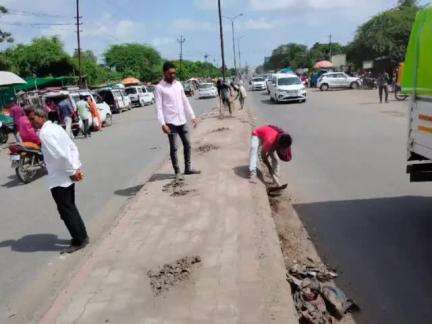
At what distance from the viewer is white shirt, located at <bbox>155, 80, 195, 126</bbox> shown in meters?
8.13

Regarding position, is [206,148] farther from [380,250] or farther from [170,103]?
[380,250]

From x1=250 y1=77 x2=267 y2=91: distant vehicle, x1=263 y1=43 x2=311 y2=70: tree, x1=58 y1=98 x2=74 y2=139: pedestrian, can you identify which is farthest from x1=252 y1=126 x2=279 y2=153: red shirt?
x1=263 y1=43 x2=311 y2=70: tree

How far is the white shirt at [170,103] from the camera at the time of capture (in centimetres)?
813

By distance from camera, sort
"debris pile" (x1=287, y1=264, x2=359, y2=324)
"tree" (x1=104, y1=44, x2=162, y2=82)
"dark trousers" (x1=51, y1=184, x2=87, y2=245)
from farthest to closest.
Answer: "tree" (x1=104, y1=44, x2=162, y2=82)
"dark trousers" (x1=51, y1=184, x2=87, y2=245)
"debris pile" (x1=287, y1=264, x2=359, y2=324)

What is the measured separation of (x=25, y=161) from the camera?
432 inches

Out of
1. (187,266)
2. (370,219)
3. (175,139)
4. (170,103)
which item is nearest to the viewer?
(187,266)

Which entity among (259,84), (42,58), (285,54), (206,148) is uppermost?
(285,54)

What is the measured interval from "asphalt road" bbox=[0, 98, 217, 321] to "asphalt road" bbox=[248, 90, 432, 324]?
2.96m

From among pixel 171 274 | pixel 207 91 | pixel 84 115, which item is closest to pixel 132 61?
pixel 207 91

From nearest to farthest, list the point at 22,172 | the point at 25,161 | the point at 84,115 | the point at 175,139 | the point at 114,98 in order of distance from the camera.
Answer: the point at 175,139 < the point at 22,172 < the point at 25,161 < the point at 84,115 < the point at 114,98

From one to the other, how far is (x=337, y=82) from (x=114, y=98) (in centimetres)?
2139

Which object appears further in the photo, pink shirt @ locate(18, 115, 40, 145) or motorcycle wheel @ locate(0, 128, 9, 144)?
motorcycle wheel @ locate(0, 128, 9, 144)

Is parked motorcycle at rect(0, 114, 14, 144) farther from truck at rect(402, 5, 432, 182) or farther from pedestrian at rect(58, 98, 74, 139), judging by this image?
truck at rect(402, 5, 432, 182)

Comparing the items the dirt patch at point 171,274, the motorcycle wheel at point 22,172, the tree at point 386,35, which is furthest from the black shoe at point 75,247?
the tree at point 386,35
